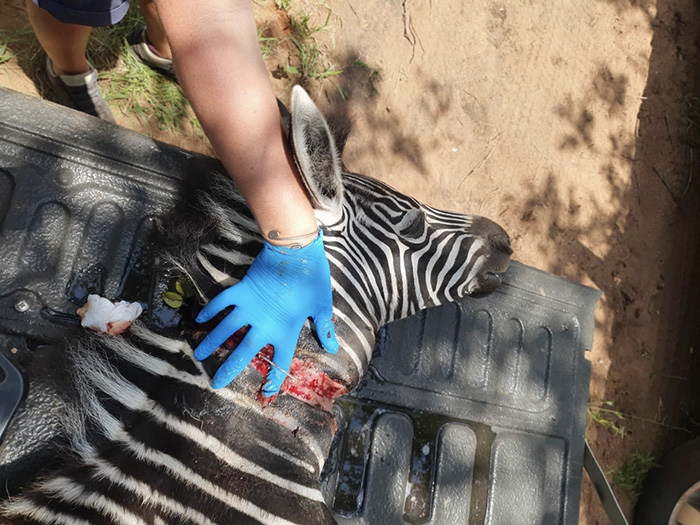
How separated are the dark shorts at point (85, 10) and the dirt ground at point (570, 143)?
158 cm

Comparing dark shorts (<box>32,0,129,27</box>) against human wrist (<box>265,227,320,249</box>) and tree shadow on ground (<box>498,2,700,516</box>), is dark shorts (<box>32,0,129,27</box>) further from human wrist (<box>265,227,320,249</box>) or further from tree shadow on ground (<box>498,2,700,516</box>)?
tree shadow on ground (<box>498,2,700,516</box>)

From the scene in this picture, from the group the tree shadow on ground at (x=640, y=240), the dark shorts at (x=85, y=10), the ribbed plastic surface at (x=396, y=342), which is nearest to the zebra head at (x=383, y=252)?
the ribbed plastic surface at (x=396, y=342)

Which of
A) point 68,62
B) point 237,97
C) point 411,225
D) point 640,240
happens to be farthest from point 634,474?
point 68,62

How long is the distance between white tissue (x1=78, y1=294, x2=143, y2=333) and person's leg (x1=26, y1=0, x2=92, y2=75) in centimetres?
122

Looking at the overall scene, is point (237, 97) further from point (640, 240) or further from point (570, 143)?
point (640, 240)

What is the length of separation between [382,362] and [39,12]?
219 cm

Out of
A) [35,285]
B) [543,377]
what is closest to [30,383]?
[35,285]

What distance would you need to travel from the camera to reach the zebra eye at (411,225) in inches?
79.2

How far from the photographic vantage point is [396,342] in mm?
2646

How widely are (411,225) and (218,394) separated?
0.93 metres

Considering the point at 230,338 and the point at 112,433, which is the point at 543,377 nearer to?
the point at 230,338

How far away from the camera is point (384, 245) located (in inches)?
77.5

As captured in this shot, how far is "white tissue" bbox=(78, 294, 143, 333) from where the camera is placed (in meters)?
1.98

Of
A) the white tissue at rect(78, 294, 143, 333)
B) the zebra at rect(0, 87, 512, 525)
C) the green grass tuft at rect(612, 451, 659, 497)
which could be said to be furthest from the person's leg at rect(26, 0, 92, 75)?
the green grass tuft at rect(612, 451, 659, 497)
